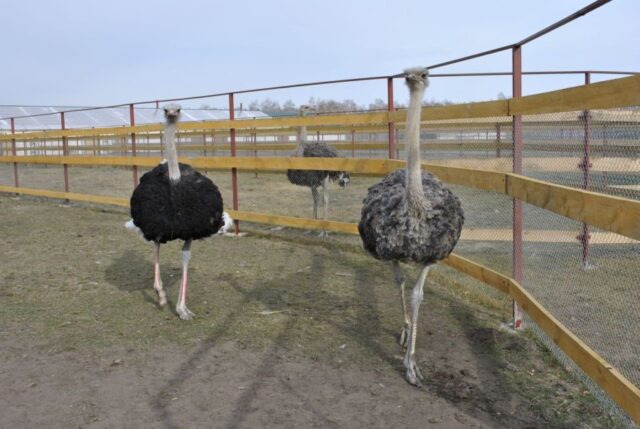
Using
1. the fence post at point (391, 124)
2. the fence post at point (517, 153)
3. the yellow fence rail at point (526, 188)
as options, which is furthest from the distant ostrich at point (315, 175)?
the fence post at point (517, 153)

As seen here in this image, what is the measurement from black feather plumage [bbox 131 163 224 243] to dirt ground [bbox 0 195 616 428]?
2.10 feet

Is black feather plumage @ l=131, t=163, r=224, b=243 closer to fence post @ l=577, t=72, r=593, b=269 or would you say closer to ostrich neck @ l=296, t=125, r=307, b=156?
fence post @ l=577, t=72, r=593, b=269

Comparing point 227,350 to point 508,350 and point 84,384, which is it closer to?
point 84,384

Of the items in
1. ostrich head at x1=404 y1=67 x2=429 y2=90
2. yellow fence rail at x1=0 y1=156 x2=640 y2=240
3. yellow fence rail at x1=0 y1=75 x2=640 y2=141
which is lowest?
yellow fence rail at x1=0 y1=156 x2=640 y2=240

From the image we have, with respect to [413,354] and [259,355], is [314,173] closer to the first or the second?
[259,355]

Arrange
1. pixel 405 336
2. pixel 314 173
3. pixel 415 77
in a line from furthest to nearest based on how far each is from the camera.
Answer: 1. pixel 314 173
2. pixel 405 336
3. pixel 415 77

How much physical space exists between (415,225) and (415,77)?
91cm

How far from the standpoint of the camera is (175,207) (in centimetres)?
518

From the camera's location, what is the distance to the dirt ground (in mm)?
3377

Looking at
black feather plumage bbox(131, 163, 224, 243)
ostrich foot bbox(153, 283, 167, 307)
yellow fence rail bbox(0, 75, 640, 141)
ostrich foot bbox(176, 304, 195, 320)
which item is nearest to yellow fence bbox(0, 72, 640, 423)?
yellow fence rail bbox(0, 75, 640, 141)

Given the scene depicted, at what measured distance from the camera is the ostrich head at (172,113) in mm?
5320

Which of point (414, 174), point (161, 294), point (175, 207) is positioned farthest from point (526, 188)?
point (161, 294)

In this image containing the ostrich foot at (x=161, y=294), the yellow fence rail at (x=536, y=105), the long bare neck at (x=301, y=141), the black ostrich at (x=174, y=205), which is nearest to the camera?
the yellow fence rail at (x=536, y=105)

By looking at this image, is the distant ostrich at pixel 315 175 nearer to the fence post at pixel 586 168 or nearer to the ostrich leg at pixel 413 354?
the fence post at pixel 586 168
